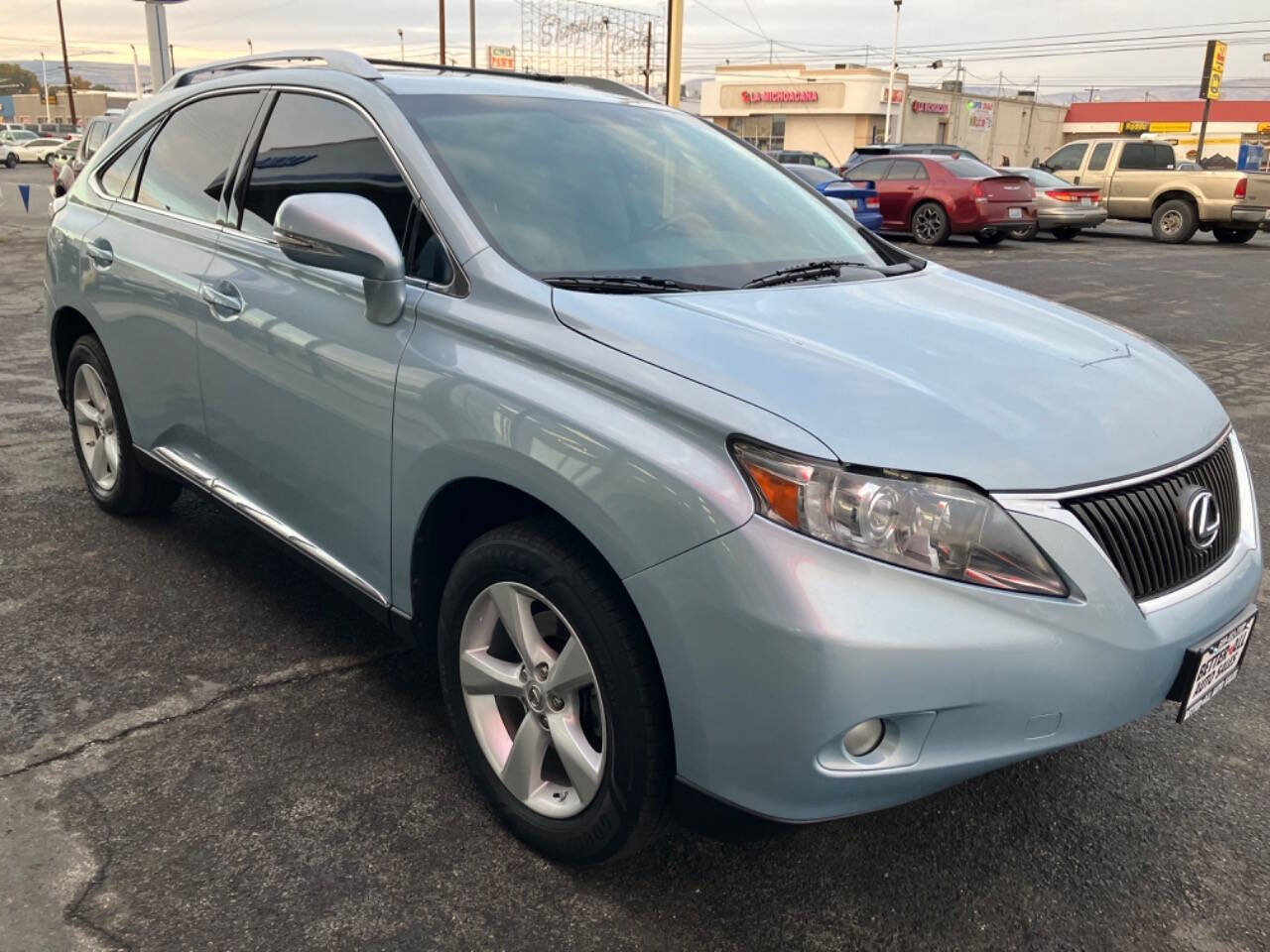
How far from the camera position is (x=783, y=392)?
200cm

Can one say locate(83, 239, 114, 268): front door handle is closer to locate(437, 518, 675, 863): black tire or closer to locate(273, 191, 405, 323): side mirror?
locate(273, 191, 405, 323): side mirror

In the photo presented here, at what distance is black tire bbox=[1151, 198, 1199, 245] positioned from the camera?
66.3ft

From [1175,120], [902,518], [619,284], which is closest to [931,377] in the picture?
[902,518]

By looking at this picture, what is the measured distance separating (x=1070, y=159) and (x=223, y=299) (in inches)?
870

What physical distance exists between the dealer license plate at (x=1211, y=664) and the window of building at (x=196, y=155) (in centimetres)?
304

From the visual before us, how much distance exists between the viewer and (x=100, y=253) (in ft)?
12.9

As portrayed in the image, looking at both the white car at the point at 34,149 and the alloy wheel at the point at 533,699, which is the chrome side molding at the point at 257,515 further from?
the white car at the point at 34,149

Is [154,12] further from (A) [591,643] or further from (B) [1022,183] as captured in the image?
(A) [591,643]

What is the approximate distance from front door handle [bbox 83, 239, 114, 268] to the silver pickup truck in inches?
789

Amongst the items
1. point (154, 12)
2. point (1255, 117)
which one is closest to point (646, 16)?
point (1255, 117)

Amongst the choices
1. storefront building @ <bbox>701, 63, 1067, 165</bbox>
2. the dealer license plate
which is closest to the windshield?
the dealer license plate

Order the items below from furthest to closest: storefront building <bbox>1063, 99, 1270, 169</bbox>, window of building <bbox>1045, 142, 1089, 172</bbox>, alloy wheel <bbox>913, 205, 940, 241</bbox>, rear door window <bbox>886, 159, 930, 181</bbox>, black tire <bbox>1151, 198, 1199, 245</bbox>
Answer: storefront building <bbox>1063, 99, 1270, 169</bbox> → window of building <bbox>1045, 142, 1089, 172</bbox> → black tire <bbox>1151, 198, 1199, 245</bbox> → rear door window <bbox>886, 159, 930, 181</bbox> → alloy wheel <bbox>913, 205, 940, 241</bbox>

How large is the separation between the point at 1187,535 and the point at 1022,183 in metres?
17.1

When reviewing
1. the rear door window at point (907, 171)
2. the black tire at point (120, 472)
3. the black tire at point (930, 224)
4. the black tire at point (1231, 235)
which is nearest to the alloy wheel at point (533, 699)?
the black tire at point (120, 472)
